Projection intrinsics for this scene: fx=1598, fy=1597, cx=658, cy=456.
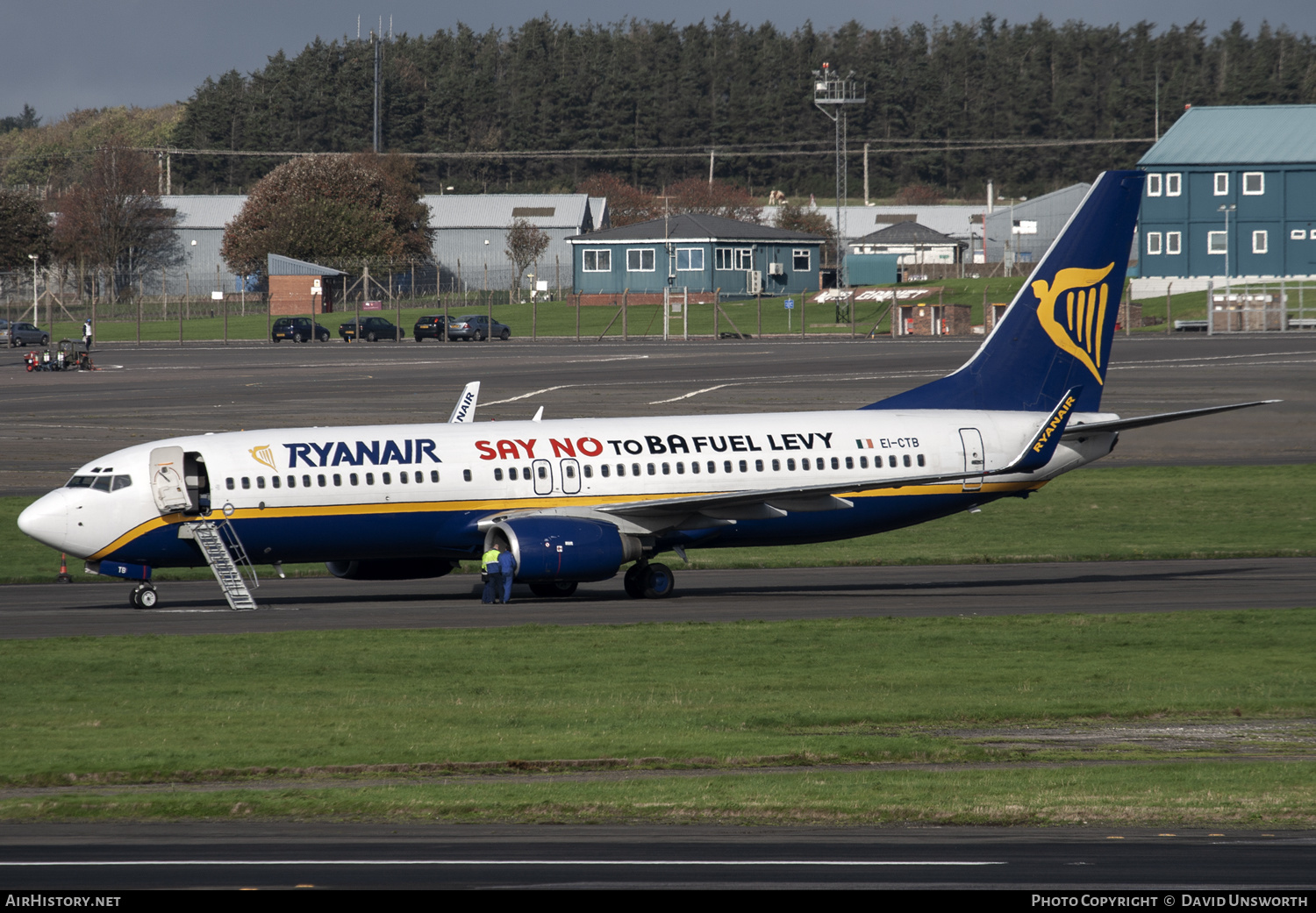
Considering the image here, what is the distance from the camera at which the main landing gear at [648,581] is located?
39.8m

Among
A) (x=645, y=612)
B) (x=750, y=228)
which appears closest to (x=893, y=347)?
(x=750, y=228)

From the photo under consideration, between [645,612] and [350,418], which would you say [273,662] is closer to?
[645,612]

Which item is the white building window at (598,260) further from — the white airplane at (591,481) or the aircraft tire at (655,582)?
the aircraft tire at (655,582)

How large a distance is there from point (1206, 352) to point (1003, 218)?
102 metres

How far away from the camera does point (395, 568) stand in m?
40.3

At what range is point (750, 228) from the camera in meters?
164

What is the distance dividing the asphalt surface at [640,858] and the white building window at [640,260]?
476ft

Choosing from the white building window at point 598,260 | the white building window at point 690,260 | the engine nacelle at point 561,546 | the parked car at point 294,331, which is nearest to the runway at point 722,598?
the engine nacelle at point 561,546

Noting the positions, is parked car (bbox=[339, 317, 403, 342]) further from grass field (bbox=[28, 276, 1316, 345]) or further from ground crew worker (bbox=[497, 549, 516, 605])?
ground crew worker (bbox=[497, 549, 516, 605])

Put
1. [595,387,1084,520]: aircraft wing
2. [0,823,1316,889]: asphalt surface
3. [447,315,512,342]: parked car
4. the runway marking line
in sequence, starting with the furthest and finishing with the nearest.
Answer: [447,315,512,342]: parked car < [595,387,1084,520]: aircraft wing < the runway marking line < [0,823,1316,889]: asphalt surface

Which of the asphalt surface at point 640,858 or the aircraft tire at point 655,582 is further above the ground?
the asphalt surface at point 640,858

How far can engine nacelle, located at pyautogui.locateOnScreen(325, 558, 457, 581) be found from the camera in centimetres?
4009

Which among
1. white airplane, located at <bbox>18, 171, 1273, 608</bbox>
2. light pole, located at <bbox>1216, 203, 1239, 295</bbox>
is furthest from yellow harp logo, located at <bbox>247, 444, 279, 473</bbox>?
light pole, located at <bbox>1216, 203, 1239, 295</bbox>

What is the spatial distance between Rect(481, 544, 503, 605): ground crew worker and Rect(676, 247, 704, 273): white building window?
123 metres
